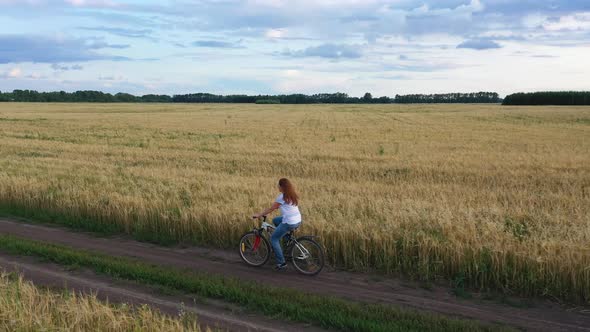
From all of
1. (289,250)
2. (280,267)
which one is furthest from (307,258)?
(280,267)

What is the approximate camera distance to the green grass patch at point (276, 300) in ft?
24.0

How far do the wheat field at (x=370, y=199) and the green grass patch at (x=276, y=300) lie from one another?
2.00 meters

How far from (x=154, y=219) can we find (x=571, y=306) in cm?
865

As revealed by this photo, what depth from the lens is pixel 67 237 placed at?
1246 centimetres

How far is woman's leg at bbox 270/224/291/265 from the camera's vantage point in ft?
32.9

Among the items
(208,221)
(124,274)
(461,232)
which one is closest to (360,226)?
(461,232)

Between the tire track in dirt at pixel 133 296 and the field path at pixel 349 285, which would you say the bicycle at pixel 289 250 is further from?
the tire track in dirt at pixel 133 296

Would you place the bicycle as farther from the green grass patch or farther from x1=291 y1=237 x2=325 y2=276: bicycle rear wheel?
the green grass patch

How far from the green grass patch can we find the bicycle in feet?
3.74

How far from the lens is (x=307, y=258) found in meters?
9.80

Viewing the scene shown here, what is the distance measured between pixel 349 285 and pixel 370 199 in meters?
5.25

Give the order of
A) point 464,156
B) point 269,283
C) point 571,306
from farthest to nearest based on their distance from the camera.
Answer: point 464,156 → point 269,283 → point 571,306

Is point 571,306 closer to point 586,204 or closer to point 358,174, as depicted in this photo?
point 586,204

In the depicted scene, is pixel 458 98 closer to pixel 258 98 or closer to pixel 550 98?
pixel 550 98
